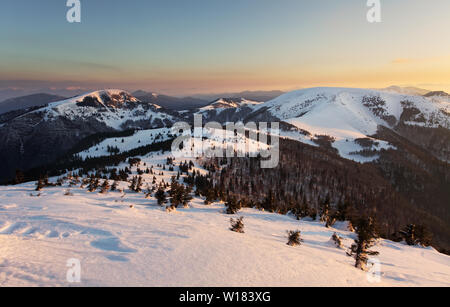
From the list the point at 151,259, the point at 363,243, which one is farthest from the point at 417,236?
the point at 151,259

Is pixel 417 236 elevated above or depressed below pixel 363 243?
below

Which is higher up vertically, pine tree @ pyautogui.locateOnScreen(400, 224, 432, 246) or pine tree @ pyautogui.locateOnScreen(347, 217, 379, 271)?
pine tree @ pyautogui.locateOnScreen(347, 217, 379, 271)

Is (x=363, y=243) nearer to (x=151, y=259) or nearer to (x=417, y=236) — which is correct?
(x=151, y=259)

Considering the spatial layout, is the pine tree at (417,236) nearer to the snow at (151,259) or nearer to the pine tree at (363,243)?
the snow at (151,259)

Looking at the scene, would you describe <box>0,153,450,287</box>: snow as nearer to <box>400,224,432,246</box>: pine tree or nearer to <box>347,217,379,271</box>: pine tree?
<box>347,217,379,271</box>: pine tree

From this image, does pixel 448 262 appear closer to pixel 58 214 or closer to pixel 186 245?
pixel 186 245

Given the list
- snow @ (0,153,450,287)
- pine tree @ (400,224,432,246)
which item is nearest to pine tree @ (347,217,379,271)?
snow @ (0,153,450,287)

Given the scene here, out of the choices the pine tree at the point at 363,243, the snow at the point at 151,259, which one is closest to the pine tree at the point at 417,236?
the snow at the point at 151,259

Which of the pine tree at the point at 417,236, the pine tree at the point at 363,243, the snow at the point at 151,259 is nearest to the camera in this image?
the snow at the point at 151,259

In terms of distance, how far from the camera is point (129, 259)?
40.7ft

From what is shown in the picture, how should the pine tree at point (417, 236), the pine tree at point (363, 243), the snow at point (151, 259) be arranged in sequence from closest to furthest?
1. the snow at point (151, 259)
2. the pine tree at point (363, 243)
3. the pine tree at point (417, 236)

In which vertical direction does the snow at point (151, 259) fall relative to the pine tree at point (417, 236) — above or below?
above

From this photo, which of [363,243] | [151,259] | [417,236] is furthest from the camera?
[417,236]

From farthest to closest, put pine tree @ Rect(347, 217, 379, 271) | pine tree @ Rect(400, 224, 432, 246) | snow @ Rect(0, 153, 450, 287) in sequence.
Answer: pine tree @ Rect(400, 224, 432, 246) → pine tree @ Rect(347, 217, 379, 271) → snow @ Rect(0, 153, 450, 287)
